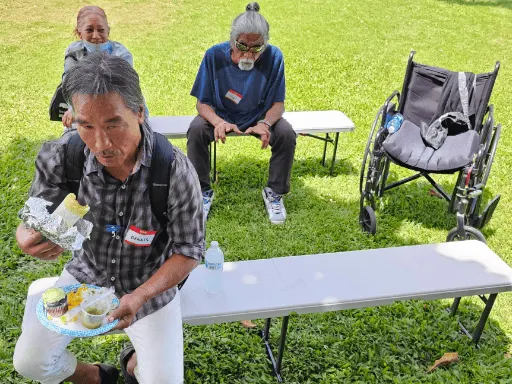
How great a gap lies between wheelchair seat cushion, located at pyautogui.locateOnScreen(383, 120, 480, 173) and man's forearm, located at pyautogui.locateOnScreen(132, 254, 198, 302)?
2.51 meters

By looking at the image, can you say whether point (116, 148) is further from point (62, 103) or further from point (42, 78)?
point (42, 78)

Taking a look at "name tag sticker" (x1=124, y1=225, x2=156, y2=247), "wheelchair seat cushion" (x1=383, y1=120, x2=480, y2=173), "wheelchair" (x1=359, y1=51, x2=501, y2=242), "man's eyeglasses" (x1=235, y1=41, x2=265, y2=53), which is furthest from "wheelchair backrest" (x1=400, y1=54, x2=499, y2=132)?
"name tag sticker" (x1=124, y1=225, x2=156, y2=247)

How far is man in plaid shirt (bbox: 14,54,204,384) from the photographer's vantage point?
82.7 inches

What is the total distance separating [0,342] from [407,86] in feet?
12.9

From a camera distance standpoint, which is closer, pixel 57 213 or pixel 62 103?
pixel 57 213

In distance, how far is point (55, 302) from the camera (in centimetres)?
226

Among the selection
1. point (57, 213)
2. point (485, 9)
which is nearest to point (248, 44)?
point (57, 213)

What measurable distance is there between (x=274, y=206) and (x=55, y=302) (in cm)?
265

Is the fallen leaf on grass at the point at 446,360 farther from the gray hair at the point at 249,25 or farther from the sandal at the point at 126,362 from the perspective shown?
the gray hair at the point at 249,25

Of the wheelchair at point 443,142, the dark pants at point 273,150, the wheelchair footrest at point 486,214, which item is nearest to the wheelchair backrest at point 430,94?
the wheelchair at point 443,142

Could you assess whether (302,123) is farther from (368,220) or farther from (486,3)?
(486,3)

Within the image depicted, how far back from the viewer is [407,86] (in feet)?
16.4

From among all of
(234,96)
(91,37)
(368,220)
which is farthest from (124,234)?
(91,37)

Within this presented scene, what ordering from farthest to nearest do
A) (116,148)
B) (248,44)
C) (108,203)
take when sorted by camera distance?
(248,44)
(108,203)
(116,148)
